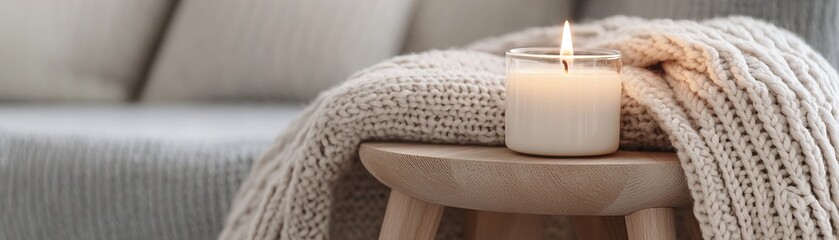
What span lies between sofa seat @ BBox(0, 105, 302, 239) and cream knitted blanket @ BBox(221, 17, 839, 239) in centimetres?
8

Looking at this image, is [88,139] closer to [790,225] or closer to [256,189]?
[256,189]

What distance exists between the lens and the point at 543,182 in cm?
79

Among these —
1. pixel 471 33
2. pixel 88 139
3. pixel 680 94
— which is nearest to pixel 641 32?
pixel 680 94

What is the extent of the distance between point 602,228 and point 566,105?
0.99ft

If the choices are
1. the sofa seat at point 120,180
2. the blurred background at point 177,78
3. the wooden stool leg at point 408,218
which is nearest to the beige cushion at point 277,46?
the blurred background at point 177,78

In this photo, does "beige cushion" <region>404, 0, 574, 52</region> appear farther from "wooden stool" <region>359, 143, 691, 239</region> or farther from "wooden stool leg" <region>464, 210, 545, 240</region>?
"wooden stool" <region>359, 143, 691, 239</region>

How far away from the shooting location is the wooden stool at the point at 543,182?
2.57 ft

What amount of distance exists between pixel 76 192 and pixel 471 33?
540 millimetres

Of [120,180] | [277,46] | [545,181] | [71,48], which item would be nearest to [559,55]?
[545,181]

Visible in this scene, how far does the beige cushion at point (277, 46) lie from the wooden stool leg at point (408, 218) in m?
0.59

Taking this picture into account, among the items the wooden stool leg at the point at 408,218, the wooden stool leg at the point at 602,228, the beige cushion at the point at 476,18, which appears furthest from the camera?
the beige cushion at the point at 476,18

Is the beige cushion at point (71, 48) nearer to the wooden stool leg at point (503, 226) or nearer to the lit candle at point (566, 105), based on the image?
the wooden stool leg at point (503, 226)

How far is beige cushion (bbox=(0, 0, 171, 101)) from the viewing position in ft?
5.14

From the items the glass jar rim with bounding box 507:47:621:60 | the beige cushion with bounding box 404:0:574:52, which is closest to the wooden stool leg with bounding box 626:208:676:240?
the glass jar rim with bounding box 507:47:621:60
